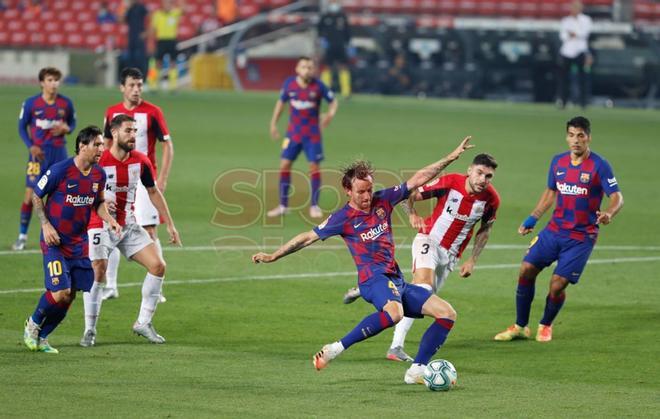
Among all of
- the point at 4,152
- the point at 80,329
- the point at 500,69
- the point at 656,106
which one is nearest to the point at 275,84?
the point at 500,69

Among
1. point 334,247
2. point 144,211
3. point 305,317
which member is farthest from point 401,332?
point 334,247

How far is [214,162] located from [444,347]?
517 inches

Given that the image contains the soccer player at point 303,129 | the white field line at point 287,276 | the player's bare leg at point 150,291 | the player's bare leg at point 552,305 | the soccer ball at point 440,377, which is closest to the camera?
the soccer ball at point 440,377

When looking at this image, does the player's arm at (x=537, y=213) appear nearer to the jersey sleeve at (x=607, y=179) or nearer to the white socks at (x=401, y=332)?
the jersey sleeve at (x=607, y=179)

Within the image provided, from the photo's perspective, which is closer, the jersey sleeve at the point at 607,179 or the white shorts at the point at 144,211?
the jersey sleeve at the point at 607,179

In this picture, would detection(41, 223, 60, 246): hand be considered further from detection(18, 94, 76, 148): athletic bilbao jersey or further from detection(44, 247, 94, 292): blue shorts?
detection(18, 94, 76, 148): athletic bilbao jersey

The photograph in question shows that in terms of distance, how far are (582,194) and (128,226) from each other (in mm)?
4096

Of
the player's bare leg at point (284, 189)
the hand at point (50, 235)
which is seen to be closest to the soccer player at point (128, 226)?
the hand at point (50, 235)

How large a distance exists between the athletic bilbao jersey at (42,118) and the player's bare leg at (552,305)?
684 centimetres

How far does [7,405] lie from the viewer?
878 cm

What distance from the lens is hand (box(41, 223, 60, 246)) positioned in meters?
10.4

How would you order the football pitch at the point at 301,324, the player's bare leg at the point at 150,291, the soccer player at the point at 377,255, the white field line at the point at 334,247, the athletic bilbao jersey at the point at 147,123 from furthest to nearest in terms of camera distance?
the white field line at the point at 334,247 → the athletic bilbao jersey at the point at 147,123 → the player's bare leg at the point at 150,291 → the soccer player at the point at 377,255 → the football pitch at the point at 301,324

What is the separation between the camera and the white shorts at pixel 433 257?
11344 mm

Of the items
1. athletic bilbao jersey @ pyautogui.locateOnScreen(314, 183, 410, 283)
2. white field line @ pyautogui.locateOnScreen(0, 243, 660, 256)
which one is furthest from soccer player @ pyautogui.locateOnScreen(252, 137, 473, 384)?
white field line @ pyautogui.locateOnScreen(0, 243, 660, 256)
